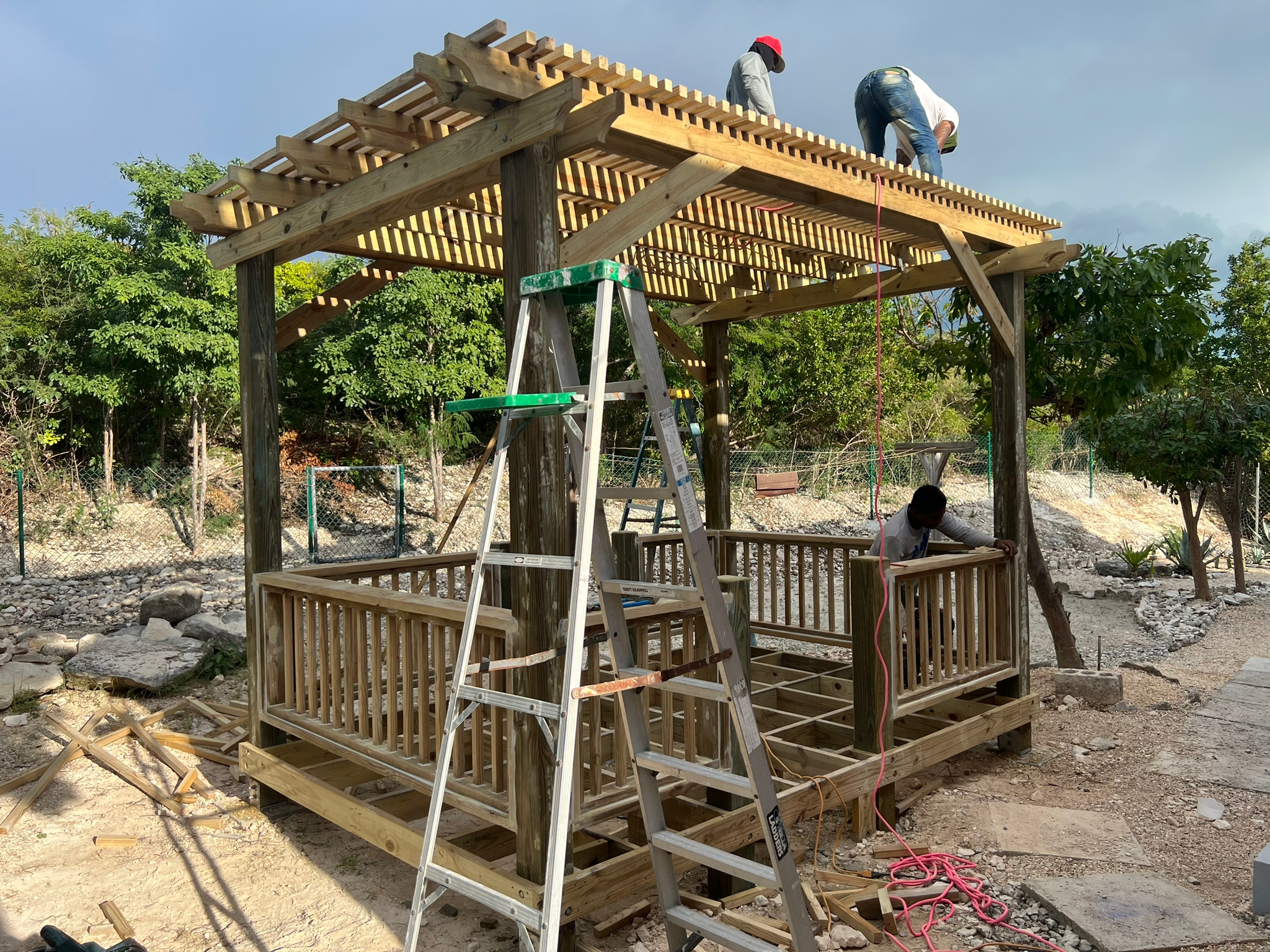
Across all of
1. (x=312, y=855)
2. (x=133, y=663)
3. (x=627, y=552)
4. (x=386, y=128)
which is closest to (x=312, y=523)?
(x=133, y=663)

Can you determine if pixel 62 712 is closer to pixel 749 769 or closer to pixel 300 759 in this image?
pixel 300 759

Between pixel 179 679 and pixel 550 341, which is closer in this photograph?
pixel 550 341

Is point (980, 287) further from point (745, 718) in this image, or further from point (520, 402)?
point (520, 402)

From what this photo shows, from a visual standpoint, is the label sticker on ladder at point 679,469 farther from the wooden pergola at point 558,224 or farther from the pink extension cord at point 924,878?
the pink extension cord at point 924,878

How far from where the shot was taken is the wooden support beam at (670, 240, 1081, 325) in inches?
229

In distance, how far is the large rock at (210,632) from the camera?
8.09 m

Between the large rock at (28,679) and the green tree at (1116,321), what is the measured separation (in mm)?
7627

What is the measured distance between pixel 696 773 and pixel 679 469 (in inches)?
37.2

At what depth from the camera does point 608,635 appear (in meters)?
2.94

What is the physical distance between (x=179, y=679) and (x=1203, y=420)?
1211 cm

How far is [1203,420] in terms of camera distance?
11.7 m

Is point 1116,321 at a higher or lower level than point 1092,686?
higher

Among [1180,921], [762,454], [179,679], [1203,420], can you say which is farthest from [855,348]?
[1180,921]

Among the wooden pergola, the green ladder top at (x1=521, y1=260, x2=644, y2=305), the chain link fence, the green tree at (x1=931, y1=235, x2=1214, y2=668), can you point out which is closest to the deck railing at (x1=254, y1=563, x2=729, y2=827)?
the wooden pergola
